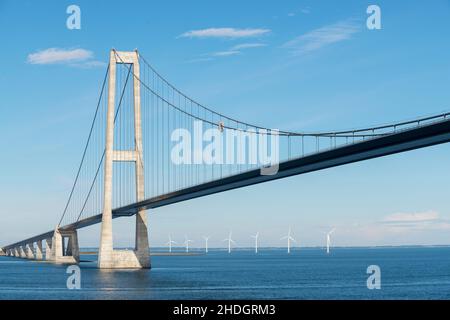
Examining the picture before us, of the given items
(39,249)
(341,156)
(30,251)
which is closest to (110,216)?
(341,156)

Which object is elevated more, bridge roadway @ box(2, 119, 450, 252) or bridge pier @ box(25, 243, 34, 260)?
bridge roadway @ box(2, 119, 450, 252)

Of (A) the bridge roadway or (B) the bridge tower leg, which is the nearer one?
(A) the bridge roadway

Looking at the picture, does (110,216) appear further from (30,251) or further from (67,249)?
(30,251)

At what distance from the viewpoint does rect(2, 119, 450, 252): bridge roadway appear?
138 feet

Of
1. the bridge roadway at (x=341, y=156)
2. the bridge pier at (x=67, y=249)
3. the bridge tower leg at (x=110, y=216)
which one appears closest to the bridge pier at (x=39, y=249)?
the bridge pier at (x=67, y=249)

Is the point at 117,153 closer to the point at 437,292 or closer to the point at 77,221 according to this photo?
the point at 77,221

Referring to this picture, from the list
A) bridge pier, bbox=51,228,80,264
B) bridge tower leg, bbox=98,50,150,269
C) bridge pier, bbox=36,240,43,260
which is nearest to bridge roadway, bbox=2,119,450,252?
bridge tower leg, bbox=98,50,150,269

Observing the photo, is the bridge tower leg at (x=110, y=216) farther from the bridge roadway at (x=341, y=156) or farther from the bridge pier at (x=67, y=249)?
the bridge pier at (x=67, y=249)

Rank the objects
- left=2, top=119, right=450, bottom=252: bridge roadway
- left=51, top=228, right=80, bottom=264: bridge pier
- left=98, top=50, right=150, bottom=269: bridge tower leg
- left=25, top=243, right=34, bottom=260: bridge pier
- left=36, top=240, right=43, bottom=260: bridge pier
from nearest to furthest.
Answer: left=2, top=119, right=450, bottom=252: bridge roadway → left=98, top=50, right=150, bottom=269: bridge tower leg → left=51, top=228, right=80, bottom=264: bridge pier → left=36, top=240, right=43, bottom=260: bridge pier → left=25, top=243, right=34, bottom=260: bridge pier

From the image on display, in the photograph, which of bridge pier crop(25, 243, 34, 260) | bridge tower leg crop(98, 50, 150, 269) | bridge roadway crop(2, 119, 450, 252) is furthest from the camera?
bridge pier crop(25, 243, 34, 260)

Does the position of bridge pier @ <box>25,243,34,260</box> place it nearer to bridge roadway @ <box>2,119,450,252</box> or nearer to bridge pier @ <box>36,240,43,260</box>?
bridge pier @ <box>36,240,43,260</box>

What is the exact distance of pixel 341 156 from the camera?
50031mm
